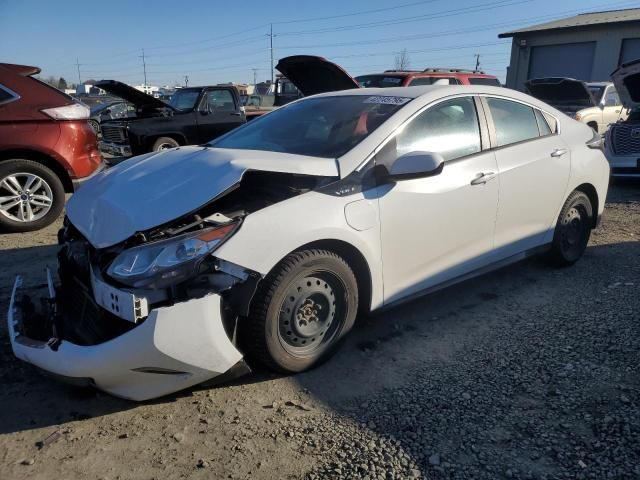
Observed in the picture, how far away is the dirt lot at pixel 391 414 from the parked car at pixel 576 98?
950cm

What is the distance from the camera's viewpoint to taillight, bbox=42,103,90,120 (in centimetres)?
578

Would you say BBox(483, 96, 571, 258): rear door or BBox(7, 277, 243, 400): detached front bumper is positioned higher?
BBox(483, 96, 571, 258): rear door

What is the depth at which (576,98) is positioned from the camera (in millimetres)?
12328

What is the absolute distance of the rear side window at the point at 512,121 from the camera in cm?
388

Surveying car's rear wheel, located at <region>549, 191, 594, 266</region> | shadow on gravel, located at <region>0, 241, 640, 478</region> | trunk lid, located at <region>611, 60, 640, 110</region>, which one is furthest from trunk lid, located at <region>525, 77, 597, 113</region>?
shadow on gravel, located at <region>0, 241, 640, 478</region>

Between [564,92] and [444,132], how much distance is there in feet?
33.8

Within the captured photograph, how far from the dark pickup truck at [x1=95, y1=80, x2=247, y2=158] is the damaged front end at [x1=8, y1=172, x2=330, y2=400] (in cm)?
786

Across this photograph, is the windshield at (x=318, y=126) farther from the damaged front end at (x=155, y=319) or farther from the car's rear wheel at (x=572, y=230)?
the car's rear wheel at (x=572, y=230)

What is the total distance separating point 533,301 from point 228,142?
8.87ft

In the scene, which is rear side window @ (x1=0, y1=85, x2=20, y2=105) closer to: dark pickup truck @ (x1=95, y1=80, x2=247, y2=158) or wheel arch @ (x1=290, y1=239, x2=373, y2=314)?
dark pickup truck @ (x1=95, y1=80, x2=247, y2=158)

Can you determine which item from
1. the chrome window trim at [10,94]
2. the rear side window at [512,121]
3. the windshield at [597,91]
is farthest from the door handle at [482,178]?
the windshield at [597,91]

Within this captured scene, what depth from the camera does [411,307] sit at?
3.94 meters

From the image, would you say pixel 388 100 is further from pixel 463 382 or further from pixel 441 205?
pixel 463 382

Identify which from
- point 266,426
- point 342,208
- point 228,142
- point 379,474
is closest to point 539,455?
point 379,474
